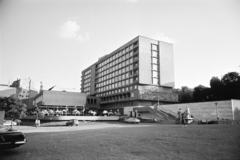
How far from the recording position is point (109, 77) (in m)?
93.2

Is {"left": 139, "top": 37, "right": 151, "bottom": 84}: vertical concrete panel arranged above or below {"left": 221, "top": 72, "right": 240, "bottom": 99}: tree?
above

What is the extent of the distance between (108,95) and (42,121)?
44521 millimetres

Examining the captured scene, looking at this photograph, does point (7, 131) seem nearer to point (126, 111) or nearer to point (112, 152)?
point (112, 152)

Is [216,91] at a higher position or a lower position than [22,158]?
higher

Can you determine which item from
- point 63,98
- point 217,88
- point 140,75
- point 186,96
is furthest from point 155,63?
point 63,98

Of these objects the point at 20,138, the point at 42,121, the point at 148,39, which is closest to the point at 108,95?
the point at 148,39

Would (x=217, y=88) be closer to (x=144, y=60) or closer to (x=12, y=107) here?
(x=144, y=60)

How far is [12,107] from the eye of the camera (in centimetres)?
3145

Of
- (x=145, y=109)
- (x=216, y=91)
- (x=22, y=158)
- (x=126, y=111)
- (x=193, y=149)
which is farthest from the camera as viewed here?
(x=126, y=111)

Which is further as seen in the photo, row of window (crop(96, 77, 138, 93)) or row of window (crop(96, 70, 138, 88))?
row of window (crop(96, 77, 138, 93))

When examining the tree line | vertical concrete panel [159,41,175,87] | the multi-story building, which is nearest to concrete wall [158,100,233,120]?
the tree line

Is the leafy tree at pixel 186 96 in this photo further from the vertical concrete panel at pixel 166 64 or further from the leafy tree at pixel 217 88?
the leafy tree at pixel 217 88

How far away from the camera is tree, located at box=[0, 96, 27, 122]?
3134cm

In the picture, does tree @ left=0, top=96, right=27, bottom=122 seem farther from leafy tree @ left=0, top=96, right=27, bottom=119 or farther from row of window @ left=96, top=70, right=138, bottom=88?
row of window @ left=96, top=70, right=138, bottom=88
